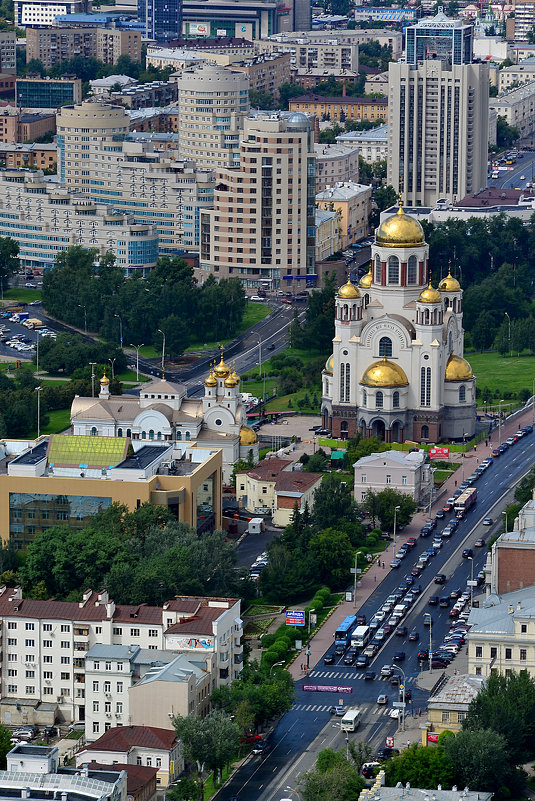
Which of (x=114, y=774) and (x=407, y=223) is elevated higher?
(x=407, y=223)

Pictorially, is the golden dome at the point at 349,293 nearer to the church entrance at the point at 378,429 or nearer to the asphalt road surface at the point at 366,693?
the church entrance at the point at 378,429

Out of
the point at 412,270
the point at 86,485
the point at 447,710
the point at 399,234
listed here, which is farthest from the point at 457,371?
the point at 447,710

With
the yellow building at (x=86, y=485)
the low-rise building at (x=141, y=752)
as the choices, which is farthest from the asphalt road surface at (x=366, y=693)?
the yellow building at (x=86, y=485)

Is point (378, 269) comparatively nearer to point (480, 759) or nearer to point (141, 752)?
point (141, 752)

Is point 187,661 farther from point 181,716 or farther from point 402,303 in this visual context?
point 402,303

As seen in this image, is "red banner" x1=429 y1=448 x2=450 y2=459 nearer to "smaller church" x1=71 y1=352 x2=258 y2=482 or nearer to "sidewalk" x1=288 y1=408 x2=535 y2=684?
"sidewalk" x1=288 y1=408 x2=535 y2=684

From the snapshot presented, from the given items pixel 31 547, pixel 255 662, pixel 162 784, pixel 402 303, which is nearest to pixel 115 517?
pixel 31 547
